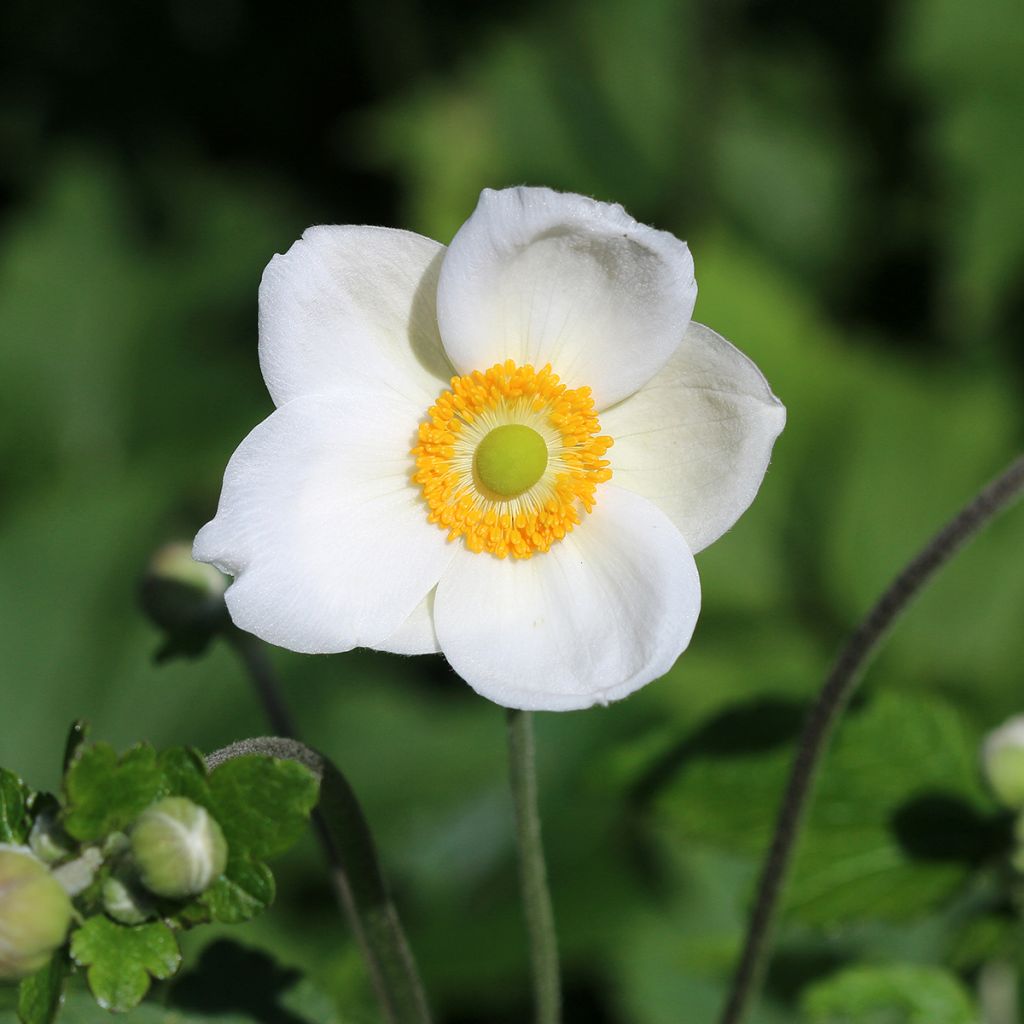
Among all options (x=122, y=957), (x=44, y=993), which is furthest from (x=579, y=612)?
(x=44, y=993)

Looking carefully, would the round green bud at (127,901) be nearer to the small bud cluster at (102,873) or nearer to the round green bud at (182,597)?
the small bud cluster at (102,873)

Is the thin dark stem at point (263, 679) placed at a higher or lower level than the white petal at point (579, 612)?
lower

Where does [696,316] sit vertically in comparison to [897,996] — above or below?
above

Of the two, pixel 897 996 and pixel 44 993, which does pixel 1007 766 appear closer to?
pixel 897 996

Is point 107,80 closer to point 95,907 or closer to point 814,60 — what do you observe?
point 814,60

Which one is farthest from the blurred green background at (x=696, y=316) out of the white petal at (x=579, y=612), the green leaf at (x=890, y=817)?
the white petal at (x=579, y=612)

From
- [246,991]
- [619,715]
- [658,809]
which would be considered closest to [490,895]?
[619,715]
